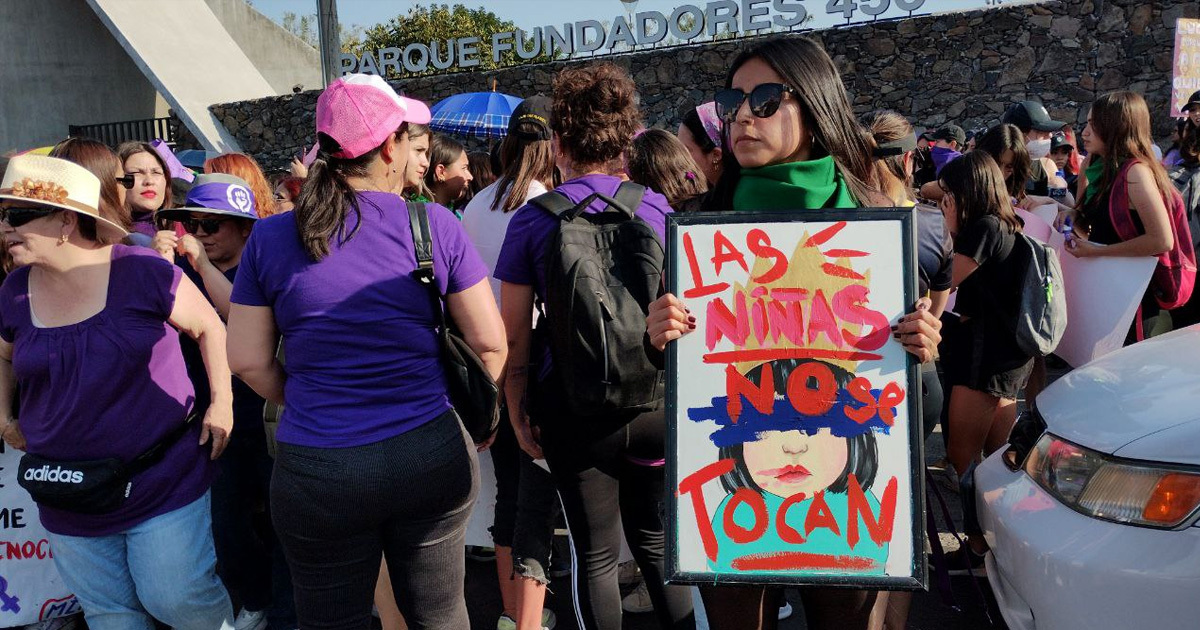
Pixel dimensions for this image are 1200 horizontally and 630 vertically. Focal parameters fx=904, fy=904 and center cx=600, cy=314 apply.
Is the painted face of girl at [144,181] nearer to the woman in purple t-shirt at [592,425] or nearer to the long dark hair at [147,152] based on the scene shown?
the long dark hair at [147,152]

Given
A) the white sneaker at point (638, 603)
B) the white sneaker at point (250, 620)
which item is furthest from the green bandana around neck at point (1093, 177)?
the white sneaker at point (250, 620)

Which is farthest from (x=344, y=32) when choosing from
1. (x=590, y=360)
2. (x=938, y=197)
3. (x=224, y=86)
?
(x=590, y=360)

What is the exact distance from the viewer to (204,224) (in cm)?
345

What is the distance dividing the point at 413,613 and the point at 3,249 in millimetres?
2065

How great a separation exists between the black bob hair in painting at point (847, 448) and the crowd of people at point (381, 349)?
0.16 meters

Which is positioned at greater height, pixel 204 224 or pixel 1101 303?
pixel 204 224

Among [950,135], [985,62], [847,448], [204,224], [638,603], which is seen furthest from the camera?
[985,62]

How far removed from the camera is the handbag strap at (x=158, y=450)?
2.71 m

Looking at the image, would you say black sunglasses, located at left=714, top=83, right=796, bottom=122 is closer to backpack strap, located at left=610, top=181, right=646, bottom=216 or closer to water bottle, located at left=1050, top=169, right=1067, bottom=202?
backpack strap, located at left=610, top=181, right=646, bottom=216

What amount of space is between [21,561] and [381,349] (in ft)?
7.32

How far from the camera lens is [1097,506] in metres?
2.36

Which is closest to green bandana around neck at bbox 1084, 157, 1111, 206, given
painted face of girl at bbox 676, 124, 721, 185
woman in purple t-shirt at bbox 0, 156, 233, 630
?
painted face of girl at bbox 676, 124, 721, 185

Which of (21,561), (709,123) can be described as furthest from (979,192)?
(21,561)

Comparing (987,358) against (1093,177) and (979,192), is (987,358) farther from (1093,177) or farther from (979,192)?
(1093,177)
